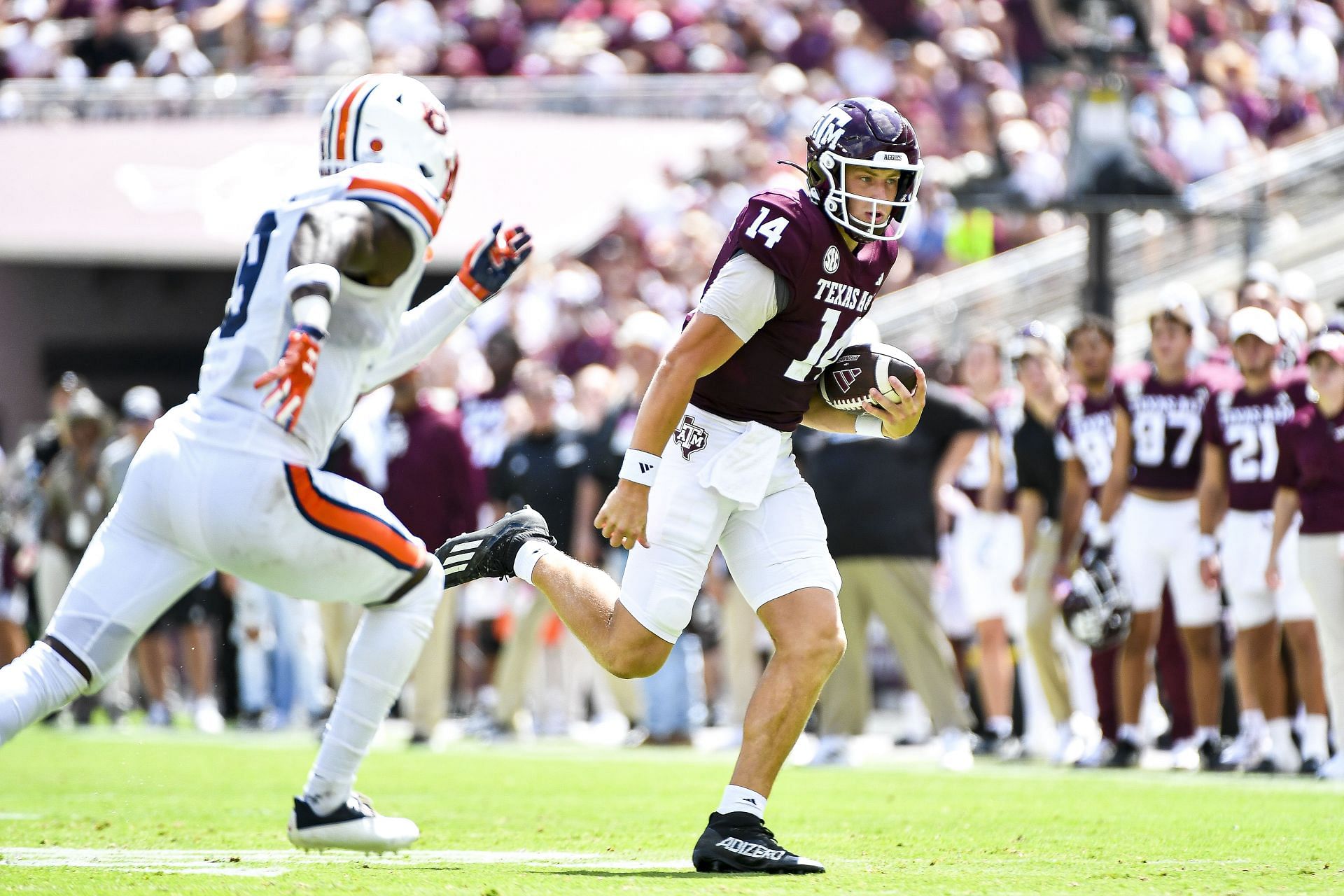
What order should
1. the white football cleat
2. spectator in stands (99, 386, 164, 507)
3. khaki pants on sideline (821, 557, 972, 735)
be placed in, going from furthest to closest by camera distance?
spectator in stands (99, 386, 164, 507) → khaki pants on sideline (821, 557, 972, 735) → the white football cleat

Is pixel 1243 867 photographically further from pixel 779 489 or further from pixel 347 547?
pixel 347 547

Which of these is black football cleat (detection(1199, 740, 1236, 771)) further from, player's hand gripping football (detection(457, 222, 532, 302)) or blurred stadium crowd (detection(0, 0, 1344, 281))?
player's hand gripping football (detection(457, 222, 532, 302))

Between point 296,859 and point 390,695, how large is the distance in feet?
2.40

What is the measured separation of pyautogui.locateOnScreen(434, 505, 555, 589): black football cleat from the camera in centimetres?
593

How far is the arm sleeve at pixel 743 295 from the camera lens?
535 centimetres

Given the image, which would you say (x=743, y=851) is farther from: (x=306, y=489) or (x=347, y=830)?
(x=306, y=489)

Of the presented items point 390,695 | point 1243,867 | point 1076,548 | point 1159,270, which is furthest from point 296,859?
point 1159,270

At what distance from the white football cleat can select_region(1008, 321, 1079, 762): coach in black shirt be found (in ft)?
18.4

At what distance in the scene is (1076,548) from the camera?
32.9 feet

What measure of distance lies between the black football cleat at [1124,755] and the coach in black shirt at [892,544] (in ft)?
2.53

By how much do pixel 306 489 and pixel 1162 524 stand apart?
→ 5835mm

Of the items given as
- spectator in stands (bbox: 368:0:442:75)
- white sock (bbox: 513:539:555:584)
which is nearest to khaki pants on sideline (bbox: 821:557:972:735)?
white sock (bbox: 513:539:555:584)

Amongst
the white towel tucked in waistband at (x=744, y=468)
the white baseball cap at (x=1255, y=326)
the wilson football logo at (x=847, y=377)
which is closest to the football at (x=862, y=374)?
the wilson football logo at (x=847, y=377)

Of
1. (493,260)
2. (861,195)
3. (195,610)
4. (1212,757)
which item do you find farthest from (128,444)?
(861,195)
